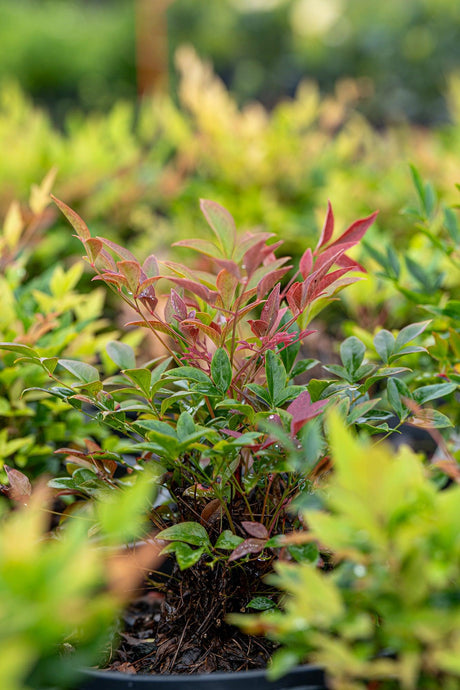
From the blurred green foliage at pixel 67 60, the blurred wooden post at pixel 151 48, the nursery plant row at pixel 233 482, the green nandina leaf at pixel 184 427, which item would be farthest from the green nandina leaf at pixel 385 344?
the blurred green foliage at pixel 67 60

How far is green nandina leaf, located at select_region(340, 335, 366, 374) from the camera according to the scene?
3.06 ft

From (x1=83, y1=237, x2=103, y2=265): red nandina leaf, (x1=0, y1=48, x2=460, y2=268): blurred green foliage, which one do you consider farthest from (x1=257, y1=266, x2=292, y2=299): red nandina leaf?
(x1=0, y1=48, x2=460, y2=268): blurred green foliage

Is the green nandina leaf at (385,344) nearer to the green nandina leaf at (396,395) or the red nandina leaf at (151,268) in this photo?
the green nandina leaf at (396,395)

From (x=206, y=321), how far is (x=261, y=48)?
10186 mm

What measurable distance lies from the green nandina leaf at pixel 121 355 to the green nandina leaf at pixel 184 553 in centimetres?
27

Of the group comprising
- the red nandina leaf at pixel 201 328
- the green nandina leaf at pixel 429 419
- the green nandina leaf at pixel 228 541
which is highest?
the red nandina leaf at pixel 201 328

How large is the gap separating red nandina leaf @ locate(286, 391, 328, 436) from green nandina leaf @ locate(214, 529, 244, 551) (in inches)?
7.0

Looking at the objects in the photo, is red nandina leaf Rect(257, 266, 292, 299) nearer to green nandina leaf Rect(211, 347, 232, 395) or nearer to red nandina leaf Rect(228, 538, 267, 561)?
green nandina leaf Rect(211, 347, 232, 395)

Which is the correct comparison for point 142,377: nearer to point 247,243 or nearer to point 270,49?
point 247,243

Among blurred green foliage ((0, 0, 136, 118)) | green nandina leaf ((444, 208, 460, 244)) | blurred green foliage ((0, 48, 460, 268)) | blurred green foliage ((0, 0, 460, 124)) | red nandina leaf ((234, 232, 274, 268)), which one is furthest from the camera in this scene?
blurred green foliage ((0, 0, 136, 118))

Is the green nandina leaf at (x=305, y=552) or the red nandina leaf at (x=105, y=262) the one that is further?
the red nandina leaf at (x=105, y=262)

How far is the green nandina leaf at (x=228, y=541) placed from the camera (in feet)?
2.69

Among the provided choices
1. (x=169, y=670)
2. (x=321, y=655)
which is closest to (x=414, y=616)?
(x=321, y=655)

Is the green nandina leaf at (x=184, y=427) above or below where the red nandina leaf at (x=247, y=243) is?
below
